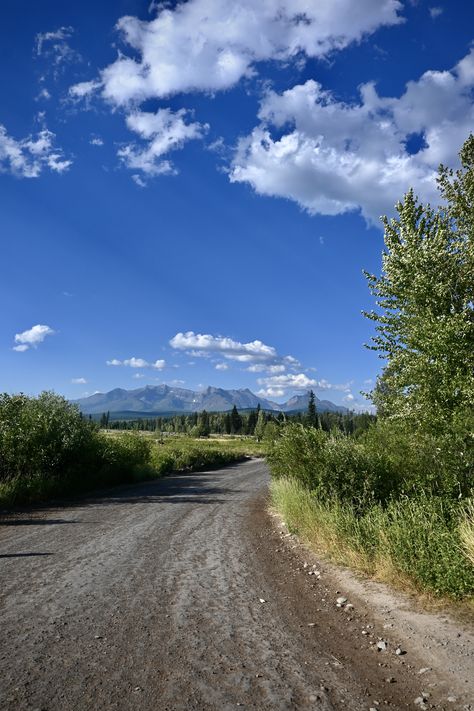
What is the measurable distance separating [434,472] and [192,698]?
7.80 m

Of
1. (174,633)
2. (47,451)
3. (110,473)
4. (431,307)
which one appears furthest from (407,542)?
(110,473)

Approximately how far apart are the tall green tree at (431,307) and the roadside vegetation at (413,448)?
4 centimetres

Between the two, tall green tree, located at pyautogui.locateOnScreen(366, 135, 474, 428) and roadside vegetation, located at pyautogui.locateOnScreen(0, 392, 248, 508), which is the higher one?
tall green tree, located at pyautogui.locateOnScreen(366, 135, 474, 428)

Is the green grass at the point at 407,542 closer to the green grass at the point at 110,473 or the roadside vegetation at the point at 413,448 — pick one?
the roadside vegetation at the point at 413,448

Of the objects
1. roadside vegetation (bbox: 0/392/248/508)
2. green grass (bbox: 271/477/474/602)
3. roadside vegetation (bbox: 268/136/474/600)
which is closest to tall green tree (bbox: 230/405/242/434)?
roadside vegetation (bbox: 0/392/248/508)

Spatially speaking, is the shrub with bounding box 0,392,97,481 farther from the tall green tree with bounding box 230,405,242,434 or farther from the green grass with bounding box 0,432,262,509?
the tall green tree with bounding box 230,405,242,434

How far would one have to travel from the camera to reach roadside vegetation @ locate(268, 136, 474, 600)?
7512mm

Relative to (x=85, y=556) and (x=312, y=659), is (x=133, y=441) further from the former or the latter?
(x=312, y=659)

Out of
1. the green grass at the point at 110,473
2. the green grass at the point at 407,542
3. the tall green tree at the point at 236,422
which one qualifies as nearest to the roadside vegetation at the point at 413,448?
the green grass at the point at 407,542

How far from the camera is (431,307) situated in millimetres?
14141

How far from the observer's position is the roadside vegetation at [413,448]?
751 cm

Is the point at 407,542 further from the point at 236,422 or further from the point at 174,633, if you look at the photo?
the point at 236,422

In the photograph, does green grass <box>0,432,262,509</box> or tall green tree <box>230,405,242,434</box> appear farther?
tall green tree <box>230,405,242,434</box>

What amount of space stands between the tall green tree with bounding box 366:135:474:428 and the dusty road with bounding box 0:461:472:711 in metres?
6.04
